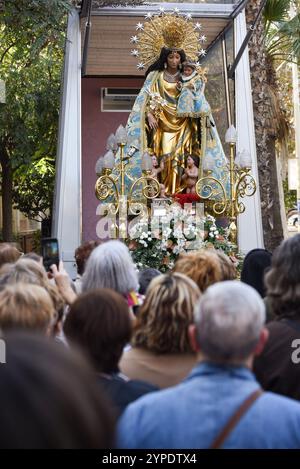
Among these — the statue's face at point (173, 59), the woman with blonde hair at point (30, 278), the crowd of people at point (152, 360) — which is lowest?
the crowd of people at point (152, 360)

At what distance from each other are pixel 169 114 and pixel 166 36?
3.93ft

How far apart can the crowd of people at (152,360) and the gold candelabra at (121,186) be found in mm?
5242

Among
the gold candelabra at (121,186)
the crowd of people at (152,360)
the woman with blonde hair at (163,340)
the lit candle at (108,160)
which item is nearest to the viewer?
the crowd of people at (152,360)

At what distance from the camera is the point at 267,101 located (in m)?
19.3

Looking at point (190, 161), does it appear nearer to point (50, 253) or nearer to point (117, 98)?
point (117, 98)

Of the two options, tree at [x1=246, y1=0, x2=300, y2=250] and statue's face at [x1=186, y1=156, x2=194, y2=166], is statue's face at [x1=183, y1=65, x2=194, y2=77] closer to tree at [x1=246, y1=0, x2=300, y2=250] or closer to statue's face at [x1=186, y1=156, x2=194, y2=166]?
statue's face at [x1=186, y1=156, x2=194, y2=166]

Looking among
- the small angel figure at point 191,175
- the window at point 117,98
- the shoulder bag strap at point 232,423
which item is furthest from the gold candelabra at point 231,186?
the shoulder bag strap at point 232,423

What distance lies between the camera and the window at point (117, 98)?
17688 mm

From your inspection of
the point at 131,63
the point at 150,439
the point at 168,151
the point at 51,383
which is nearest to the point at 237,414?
the point at 150,439

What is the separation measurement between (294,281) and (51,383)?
2903mm

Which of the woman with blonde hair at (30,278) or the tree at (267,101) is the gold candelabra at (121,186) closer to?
the woman with blonde hair at (30,278)

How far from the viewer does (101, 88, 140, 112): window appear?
696 inches

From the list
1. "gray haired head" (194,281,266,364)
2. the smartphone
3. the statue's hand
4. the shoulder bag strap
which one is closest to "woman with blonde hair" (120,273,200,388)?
"gray haired head" (194,281,266,364)

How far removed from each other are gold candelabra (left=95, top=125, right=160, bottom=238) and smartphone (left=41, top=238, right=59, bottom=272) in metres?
4.09
